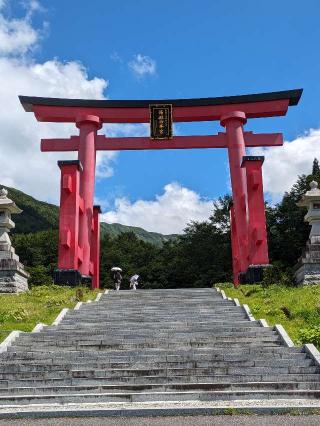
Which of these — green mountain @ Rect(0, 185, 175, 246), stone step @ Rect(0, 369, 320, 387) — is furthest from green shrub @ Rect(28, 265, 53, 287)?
stone step @ Rect(0, 369, 320, 387)

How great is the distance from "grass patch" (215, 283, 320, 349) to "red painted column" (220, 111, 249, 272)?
3829 millimetres

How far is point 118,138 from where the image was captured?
22156 millimetres

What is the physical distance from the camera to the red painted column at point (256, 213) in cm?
1978

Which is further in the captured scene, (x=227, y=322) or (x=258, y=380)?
(x=227, y=322)

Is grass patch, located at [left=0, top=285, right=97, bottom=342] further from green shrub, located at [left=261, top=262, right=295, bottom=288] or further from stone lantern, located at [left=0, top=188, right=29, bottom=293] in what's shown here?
green shrub, located at [left=261, top=262, right=295, bottom=288]

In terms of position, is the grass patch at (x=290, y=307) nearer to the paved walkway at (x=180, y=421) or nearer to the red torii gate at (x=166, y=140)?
the paved walkway at (x=180, y=421)

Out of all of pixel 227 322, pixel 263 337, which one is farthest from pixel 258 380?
pixel 227 322

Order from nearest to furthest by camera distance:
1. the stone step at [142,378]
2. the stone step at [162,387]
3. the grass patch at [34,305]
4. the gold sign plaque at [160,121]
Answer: the stone step at [162,387] → the stone step at [142,378] → the grass patch at [34,305] → the gold sign plaque at [160,121]

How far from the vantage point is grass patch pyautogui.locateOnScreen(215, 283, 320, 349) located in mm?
10023

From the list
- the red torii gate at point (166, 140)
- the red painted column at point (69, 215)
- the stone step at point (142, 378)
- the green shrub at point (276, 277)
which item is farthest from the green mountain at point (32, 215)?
the stone step at point (142, 378)

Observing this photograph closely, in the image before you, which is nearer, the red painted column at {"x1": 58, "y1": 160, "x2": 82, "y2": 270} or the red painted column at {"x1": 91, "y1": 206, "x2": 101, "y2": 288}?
the red painted column at {"x1": 58, "y1": 160, "x2": 82, "y2": 270}

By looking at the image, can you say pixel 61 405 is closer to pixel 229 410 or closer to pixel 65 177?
pixel 229 410

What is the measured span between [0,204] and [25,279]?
2799mm

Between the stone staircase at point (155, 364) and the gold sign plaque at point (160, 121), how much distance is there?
11.3 m
